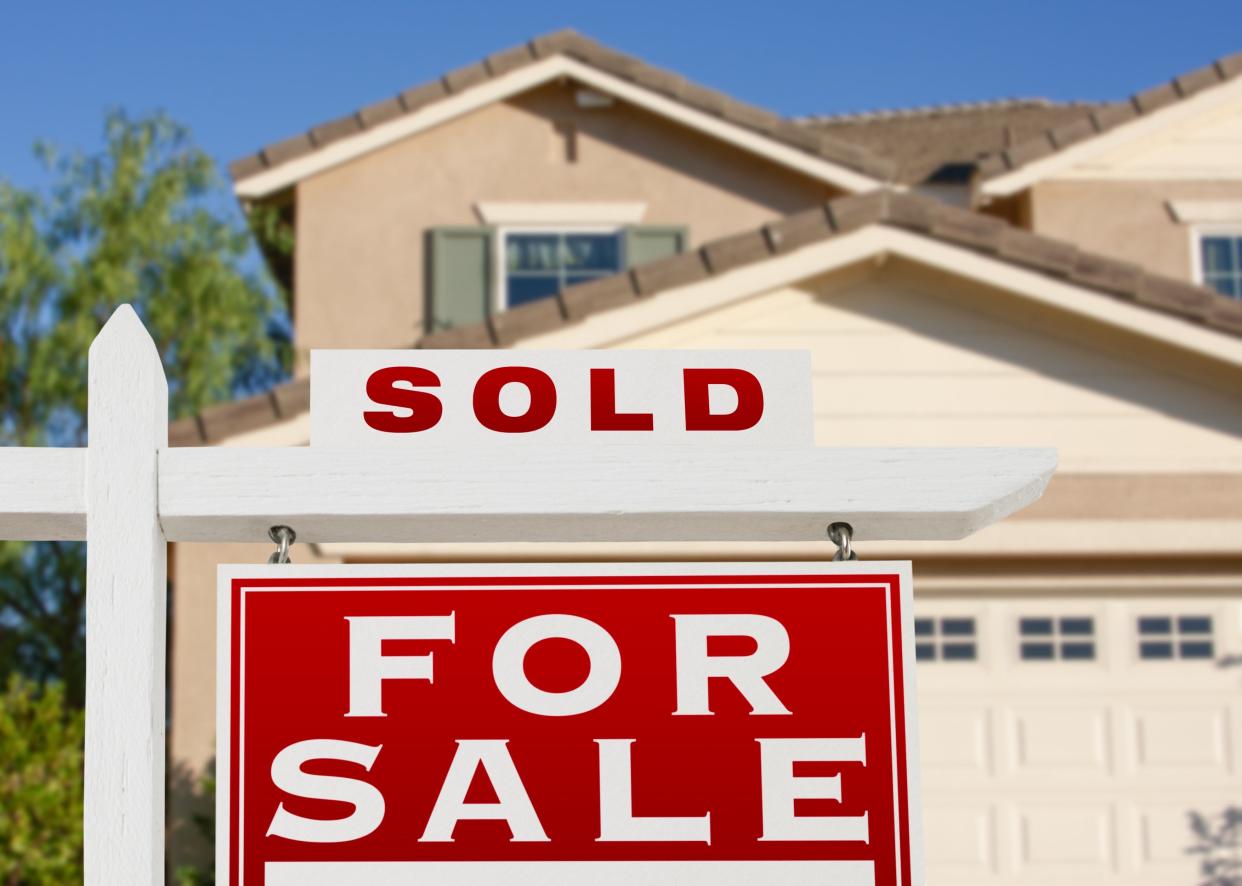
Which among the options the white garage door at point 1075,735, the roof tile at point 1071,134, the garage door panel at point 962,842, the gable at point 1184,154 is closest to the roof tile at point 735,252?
the white garage door at point 1075,735

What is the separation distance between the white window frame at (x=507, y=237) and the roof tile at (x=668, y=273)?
508 centimetres

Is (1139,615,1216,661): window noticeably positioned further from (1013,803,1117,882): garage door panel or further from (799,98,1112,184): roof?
(799,98,1112,184): roof

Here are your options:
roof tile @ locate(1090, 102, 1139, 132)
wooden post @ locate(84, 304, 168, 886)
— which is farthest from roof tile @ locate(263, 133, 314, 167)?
wooden post @ locate(84, 304, 168, 886)

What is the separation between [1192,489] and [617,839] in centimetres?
714

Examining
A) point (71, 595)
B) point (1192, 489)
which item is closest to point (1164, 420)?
point (1192, 489)

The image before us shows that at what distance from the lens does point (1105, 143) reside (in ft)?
46.9

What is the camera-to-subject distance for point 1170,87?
14430 mm

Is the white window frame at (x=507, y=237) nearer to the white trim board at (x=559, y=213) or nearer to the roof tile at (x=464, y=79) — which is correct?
the white trim board at (x=559, y=213)

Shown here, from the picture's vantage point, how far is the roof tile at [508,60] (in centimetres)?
1416

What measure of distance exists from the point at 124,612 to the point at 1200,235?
13.6m

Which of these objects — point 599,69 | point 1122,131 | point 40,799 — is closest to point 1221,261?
point 1122,131

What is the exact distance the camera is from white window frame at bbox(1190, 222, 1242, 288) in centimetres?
1427

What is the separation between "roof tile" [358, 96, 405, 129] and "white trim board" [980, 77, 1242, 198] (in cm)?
561

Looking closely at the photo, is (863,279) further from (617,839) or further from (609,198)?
(617,839)
